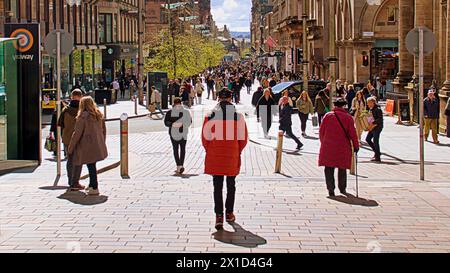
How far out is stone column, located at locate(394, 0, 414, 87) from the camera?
33438 millimetres

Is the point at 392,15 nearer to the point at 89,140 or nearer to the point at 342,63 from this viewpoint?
the point at 342,63

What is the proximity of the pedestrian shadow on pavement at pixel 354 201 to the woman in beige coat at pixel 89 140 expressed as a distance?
378 cm

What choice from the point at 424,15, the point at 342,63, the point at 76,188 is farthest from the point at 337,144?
the point at 342,63

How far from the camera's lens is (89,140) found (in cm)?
1243

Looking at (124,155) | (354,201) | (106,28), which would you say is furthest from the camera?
(106,28)

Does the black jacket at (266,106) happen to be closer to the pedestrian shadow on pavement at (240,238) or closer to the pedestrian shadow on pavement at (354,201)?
the pedestrian shadow on pavement at (354,201)

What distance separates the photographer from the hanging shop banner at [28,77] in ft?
54.4

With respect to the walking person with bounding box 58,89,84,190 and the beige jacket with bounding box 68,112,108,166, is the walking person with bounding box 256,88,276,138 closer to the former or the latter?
the walking person with bounding box 58,89,84,190

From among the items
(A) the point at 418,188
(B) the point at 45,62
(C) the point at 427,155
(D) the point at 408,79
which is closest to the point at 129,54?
(B) the point at 45,62

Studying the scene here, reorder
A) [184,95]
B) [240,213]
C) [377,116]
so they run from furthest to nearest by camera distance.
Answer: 1. [184,95]
2. [377,116]
3. [240,213]

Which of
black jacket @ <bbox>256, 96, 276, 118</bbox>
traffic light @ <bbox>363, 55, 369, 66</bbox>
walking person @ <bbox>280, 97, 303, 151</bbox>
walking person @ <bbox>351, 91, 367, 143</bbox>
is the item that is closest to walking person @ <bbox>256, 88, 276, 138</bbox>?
black jacket @ <bbox>256, 96, 276, 118</bbox>

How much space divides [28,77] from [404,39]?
68.2 ft

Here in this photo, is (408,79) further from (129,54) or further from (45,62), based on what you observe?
(129,54)

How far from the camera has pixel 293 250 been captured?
8.43m
